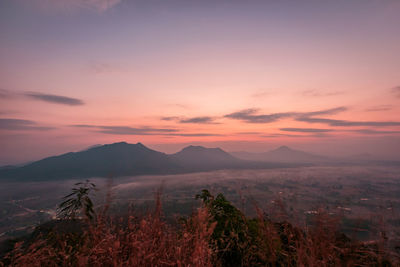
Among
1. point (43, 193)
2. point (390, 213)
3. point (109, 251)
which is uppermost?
point (390, 213)

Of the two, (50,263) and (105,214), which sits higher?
(105,214)

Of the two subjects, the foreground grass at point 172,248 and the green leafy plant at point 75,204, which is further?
the green leafy plant at point 75,204

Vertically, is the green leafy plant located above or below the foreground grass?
above

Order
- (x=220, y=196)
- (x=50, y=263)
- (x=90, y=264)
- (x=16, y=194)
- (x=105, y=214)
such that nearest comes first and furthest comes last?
(x=90, y=264), (x=50, y=263), (x=105, y=214), (x=220, y=196), (x=16, y=194)

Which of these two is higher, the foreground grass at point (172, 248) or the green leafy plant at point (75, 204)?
the green leafy plant at point (75, 204)

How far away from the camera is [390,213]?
12.2 ft

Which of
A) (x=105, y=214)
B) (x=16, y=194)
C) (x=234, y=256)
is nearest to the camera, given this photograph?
(x=105, y=214)

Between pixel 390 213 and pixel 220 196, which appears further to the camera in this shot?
pixel 220 196

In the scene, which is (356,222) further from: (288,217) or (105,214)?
(105,214)

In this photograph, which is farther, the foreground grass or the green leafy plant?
the green leafy plant

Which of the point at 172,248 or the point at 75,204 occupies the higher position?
the point at 75,204

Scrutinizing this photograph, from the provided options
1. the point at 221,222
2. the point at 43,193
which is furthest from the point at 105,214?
the point at 43,193

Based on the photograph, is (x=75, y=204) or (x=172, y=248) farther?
(x=75, y=204)

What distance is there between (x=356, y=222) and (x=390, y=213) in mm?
687
